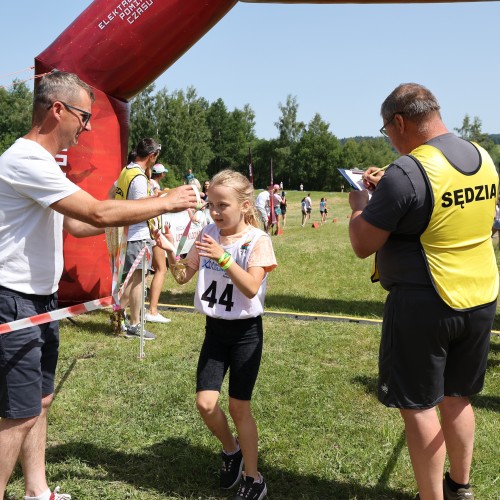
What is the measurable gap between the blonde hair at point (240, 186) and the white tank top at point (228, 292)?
0.10 meters

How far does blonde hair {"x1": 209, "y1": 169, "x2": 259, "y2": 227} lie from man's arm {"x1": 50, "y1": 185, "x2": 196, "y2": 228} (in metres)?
0.47

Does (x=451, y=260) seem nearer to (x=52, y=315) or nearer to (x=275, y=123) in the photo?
(x=52, y=315)

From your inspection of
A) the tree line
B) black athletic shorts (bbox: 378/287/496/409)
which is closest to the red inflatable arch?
black athletic shorts (bbox: 378/287/496/409)

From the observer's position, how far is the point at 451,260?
93.7 inches

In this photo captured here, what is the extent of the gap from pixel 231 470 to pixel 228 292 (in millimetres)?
998

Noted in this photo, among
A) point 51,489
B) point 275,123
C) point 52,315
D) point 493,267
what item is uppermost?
point 275,123

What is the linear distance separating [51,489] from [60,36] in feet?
14.8

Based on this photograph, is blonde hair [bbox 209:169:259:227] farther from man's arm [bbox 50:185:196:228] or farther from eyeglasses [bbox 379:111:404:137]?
eyeglasses [bbox 379:111:404:137]

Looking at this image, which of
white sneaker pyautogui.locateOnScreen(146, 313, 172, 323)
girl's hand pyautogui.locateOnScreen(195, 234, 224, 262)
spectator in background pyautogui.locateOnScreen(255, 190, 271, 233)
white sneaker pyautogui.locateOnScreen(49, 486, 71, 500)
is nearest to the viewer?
girl's hand pyautogui.locateOnScreen(195, 234, 224, 262)

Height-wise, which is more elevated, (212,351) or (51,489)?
(212,351)

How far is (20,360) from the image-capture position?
2402 millimetres

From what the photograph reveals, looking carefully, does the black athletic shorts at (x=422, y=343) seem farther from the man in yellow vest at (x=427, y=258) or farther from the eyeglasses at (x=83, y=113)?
the eyeglasses at (x=83, y=113)

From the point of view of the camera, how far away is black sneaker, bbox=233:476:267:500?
2.89 meters

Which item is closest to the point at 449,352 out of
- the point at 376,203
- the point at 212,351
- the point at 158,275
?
the point at 376,203
